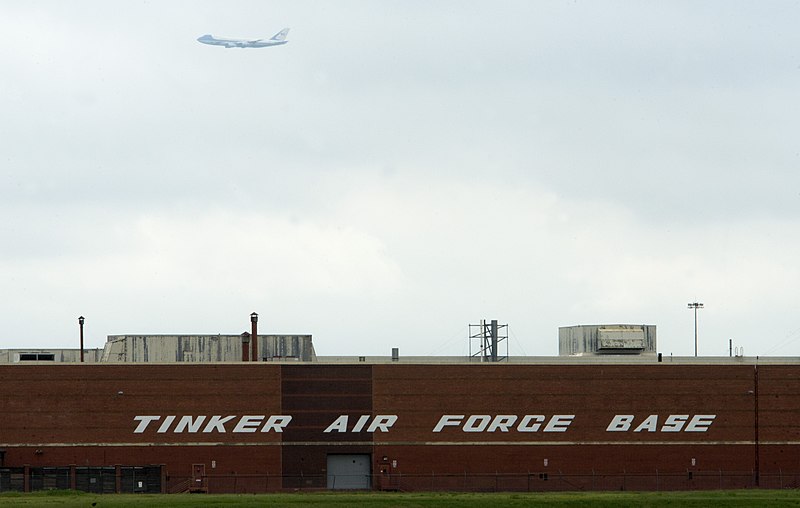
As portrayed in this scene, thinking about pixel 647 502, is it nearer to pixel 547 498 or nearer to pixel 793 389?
pixel 547 498

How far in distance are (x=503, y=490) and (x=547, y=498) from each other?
46.6 feet

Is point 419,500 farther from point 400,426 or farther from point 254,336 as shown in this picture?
point 254,336

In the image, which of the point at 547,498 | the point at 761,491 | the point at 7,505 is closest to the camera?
the point at 7,505

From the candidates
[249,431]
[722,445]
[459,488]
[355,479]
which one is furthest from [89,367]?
[722,445]

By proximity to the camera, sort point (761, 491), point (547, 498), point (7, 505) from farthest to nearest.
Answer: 1. point (761, 491)
2. point (547, 498)
3. point (7, 505)

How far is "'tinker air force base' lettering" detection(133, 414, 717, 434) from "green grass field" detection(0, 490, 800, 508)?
12.1 meters

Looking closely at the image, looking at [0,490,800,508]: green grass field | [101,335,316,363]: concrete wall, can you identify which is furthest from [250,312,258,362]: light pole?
[0,490,800,508]: green grass field

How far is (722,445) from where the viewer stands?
97500 mm

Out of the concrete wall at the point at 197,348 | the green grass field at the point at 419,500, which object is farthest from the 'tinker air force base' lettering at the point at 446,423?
the green grass field at the point at 419,500

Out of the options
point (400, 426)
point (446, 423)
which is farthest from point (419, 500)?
point (446, 423)

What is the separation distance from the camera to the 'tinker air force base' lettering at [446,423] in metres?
94.6

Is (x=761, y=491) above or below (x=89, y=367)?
below

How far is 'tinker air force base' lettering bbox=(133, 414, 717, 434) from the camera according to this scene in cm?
9462

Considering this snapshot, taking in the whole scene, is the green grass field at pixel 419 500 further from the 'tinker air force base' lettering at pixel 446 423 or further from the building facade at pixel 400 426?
the 'tinker air force base' lettering at pixel 446 423
